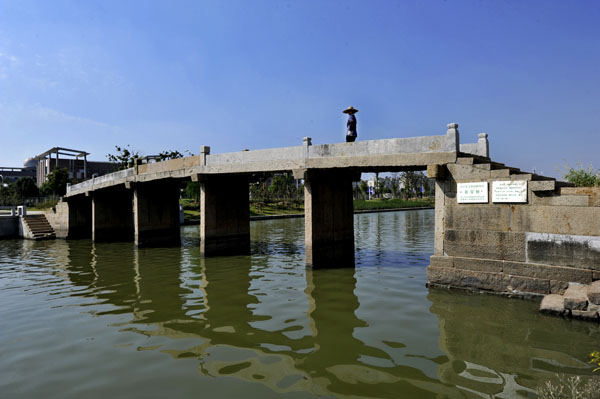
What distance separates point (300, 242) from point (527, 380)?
63.4ft

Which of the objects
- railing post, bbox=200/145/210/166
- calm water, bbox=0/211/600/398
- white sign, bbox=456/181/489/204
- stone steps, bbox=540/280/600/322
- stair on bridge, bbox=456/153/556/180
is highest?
railing post, bbox=200/145/210/166

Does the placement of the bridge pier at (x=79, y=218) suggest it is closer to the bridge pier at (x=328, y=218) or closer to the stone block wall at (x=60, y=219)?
the stone block wall at (x=60, y=219)

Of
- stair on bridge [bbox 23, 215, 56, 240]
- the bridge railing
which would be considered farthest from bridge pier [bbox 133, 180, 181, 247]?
stair on bridge [bbox 23, 215, 56, 240]

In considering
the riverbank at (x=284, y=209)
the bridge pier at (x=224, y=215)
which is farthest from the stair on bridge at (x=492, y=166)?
the riverbank at (x=284, y=209)

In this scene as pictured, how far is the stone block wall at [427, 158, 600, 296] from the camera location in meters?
8.84

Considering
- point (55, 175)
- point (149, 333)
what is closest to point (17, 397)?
point (149, 333)

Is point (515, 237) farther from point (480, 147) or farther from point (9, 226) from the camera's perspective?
point (9, 226)

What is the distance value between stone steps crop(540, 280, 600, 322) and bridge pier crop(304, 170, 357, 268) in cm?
776

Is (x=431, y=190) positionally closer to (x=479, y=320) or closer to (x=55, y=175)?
(x=55, y=175)

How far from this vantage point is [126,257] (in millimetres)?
19375

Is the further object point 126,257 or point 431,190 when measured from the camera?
point 431,190

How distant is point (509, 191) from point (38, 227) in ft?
110

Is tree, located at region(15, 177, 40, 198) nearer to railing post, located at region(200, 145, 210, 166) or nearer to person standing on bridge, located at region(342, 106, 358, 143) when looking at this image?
railing post, located at region(200, 145, 210, 166)

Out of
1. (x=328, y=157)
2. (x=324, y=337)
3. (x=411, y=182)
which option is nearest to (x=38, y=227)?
(x=328, y=157)
